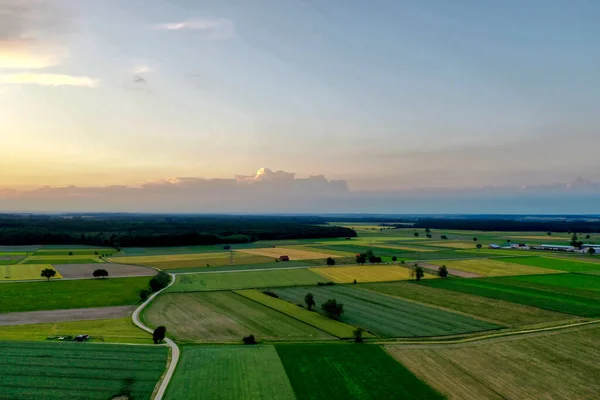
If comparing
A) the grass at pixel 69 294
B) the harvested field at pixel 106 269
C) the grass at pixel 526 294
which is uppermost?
the grass at pixel 526 294

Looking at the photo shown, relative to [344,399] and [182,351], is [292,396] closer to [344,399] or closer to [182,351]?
[344,399]

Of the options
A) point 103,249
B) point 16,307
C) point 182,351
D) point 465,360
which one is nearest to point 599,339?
point 465,360

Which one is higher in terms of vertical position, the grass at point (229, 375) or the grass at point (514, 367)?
the grass at point (514, 367)

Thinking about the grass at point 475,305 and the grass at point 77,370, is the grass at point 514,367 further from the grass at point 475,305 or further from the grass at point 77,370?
the grass at point 77,370

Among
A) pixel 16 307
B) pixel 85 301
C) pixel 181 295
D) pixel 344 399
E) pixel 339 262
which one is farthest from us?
pixel 339 262

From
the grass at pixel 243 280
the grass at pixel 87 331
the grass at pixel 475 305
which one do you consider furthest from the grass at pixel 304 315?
the grass at pixel 87 331

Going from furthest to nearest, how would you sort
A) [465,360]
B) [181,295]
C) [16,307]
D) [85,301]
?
[181,295], [85,301], [16,307], [465,360]
